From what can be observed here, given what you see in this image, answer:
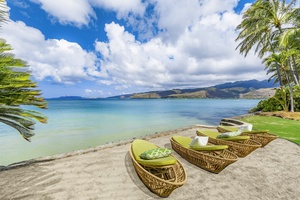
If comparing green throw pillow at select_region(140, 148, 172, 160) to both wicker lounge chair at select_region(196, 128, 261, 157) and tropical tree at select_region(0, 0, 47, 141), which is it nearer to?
wicker lounge chair at select_region(196, 128, 261, 157)

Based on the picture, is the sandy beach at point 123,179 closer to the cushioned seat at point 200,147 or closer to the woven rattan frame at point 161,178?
the woven rattan frame at point 161,178

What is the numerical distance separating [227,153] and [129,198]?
3132 mm

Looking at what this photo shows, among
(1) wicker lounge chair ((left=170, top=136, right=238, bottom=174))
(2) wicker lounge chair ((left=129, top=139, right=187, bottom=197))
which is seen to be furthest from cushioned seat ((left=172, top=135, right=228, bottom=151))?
(2) wicker lounge chair ((left=129, top=139, right=187, bottom=197))

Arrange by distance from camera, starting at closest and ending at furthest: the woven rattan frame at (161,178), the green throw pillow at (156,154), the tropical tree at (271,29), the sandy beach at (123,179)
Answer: the woven rattan frame at (161,178)
the sandy beach at (123,179)
the green throw pillow at (156,154)
the tropical tree at (271,29)

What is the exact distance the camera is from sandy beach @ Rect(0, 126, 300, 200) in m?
3.47

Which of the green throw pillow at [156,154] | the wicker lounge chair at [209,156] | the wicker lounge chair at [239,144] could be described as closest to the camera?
the green throw pillow at [156,154]

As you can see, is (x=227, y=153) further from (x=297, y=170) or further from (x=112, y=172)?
(x=112, y=172)

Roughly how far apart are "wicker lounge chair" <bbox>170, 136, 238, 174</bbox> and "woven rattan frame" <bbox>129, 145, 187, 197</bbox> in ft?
3.07

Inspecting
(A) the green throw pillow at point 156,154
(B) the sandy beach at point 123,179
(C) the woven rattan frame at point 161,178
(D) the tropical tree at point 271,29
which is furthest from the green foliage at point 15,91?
(D) the tropical tree at point 271,29

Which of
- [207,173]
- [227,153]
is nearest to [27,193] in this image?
[207,173]

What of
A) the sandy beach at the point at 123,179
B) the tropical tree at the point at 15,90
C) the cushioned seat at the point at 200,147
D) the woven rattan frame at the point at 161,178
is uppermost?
the tropical tree at the point at 15,90

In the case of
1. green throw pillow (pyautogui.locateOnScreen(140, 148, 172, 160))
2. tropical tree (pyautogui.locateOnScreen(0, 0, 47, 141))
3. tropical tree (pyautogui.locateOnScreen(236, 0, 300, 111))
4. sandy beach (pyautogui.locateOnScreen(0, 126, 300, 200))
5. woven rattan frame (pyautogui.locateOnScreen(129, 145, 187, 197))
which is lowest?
sandy beach (pyautogui.locateOnScreen(0, 126, 300, 200))

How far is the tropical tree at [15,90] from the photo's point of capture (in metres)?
3.70

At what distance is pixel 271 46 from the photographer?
60.6 feet
